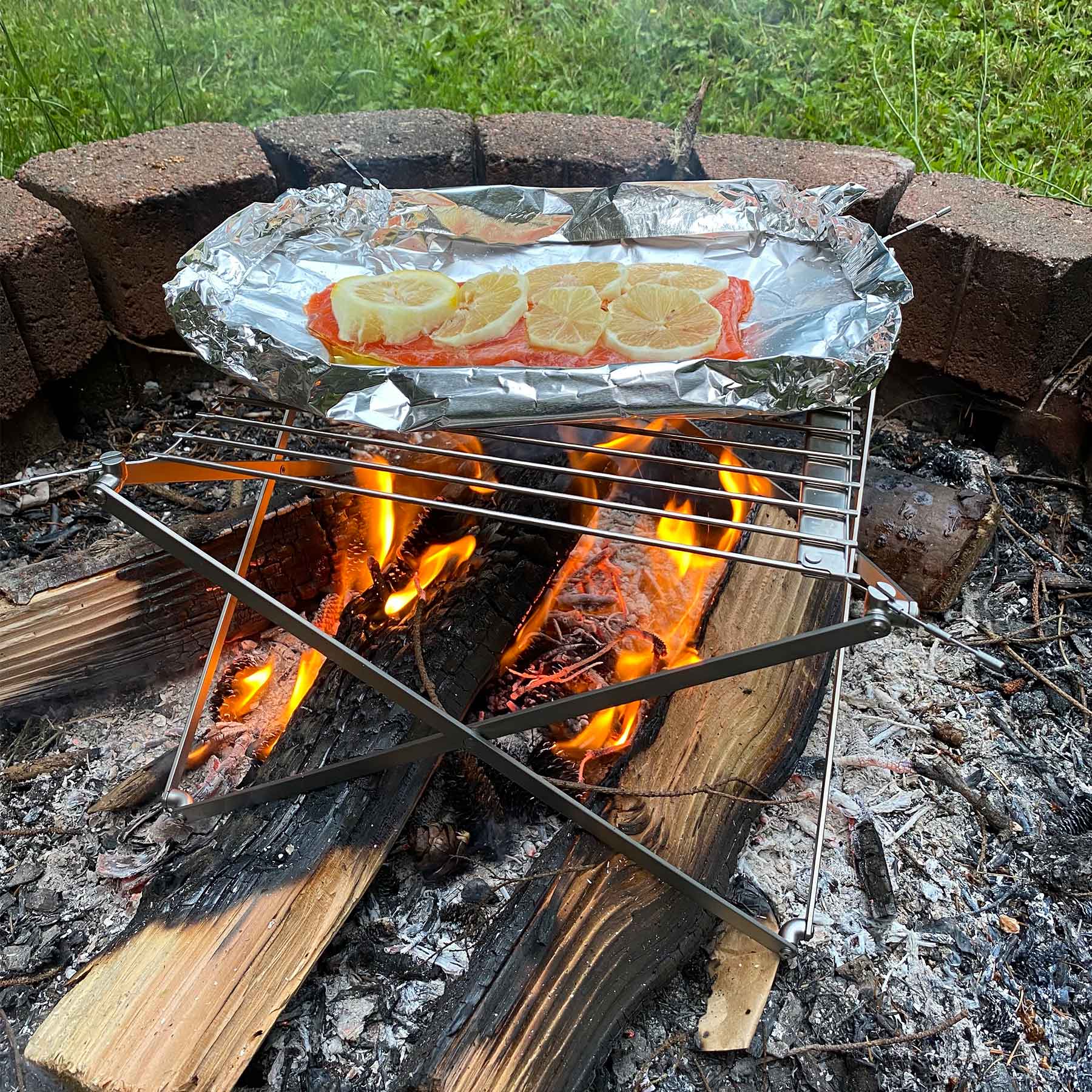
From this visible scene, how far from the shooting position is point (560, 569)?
254 centimetres

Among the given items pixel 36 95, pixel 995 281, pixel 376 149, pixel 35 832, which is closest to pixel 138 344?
pixel 376 149

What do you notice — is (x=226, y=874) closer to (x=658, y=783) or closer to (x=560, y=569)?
(x=658, y=783)

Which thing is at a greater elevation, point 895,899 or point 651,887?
point 651,887

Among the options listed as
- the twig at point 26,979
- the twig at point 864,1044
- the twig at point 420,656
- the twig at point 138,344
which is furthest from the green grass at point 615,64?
the twig at point 864,1044

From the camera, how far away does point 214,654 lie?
221cm

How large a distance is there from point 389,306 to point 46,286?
1.27 m

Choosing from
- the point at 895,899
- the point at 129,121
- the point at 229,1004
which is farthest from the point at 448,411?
the point at 129,121

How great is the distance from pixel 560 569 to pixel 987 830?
1.25 metres

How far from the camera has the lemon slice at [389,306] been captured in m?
2.05

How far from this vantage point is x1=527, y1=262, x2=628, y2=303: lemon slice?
218cm

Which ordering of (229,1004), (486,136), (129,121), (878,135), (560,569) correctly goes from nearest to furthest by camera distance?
1. (229,1004)
2. (560,569)
3. (486,136)
4. (129,121)
5. (878,135)

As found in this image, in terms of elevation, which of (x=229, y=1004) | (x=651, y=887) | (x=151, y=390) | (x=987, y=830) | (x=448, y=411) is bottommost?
(x=987, y=830)

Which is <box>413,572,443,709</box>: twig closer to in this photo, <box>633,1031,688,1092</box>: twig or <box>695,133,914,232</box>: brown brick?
<box>633,1031,688,1092</box>: twig

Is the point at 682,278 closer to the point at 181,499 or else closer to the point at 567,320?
the point at 567,320
